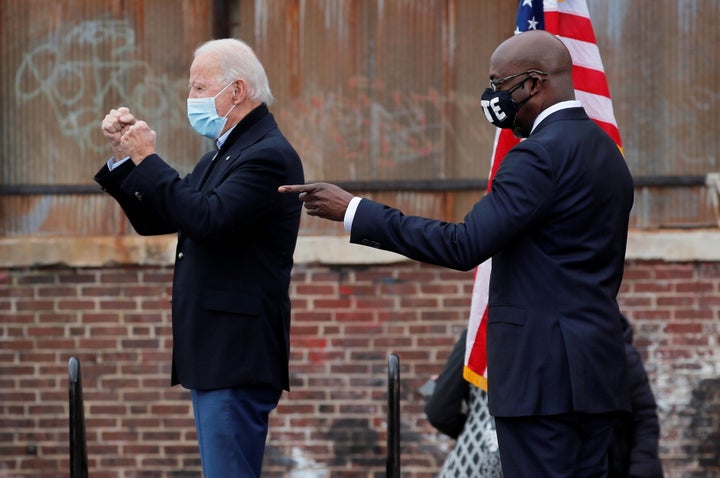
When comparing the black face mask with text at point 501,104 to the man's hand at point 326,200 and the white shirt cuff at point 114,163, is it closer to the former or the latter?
the man's hand at point 326,200

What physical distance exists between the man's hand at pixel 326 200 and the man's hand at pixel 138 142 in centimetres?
74

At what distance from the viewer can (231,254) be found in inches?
163

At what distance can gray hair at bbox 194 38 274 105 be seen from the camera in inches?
170

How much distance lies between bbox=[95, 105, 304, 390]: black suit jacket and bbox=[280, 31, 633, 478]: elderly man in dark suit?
1.79 feet

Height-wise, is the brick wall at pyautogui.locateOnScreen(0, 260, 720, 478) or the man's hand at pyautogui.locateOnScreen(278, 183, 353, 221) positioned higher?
the man's hand at pyautogui.locateOnScreen(278, 183, 353, 221)

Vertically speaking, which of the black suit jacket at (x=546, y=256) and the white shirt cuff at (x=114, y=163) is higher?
the white shirt cuff at (x=114, y=163)

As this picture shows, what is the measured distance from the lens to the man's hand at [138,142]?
4.09 m

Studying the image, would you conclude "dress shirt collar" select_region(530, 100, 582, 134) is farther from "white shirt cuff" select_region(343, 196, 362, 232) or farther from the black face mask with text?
"white shirt cuff" select_region(343, 196, 362, 232)

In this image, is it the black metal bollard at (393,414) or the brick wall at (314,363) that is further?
the brick wall at (314,363)

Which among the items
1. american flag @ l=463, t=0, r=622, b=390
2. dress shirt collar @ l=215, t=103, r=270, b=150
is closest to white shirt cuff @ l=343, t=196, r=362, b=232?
dress shirt collar @ l=215, t=103, r=270, b=150

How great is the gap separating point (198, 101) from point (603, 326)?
1.69 m

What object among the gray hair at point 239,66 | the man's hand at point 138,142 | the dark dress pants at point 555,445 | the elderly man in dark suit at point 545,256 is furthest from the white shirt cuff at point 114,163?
the dark dress pants at point 555,445

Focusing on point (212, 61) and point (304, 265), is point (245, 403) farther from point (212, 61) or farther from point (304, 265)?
point (304, 265)

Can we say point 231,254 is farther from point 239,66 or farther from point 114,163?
point 239,66
